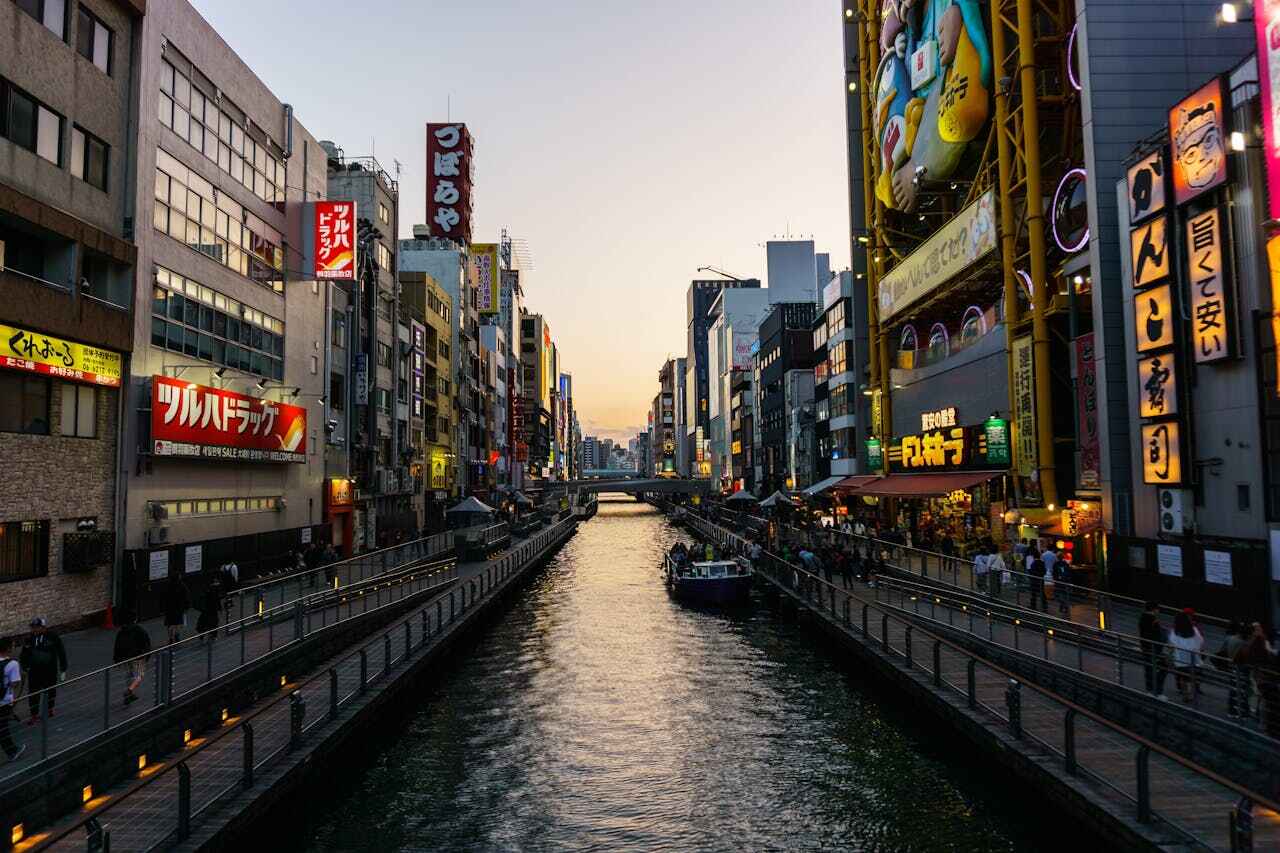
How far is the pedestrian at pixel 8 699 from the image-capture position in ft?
42.5

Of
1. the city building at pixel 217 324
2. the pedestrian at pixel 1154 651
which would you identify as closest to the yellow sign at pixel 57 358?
the city building at pixel 217 324

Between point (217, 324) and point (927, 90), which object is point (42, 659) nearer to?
point (217, 324)

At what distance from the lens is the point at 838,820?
1584 cm

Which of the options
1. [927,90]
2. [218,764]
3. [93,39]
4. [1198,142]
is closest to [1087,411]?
[1198,142]

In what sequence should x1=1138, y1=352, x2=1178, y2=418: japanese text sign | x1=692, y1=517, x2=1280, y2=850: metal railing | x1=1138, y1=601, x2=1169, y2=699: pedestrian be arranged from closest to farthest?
x1=692, y1=517, x2=1280, y2=850: metal railing → x1=1138, y1=601, x2=1169, y2=699: pedestrian → x1=1138, y1=352, x2=1178, y2=418: japanese text sign

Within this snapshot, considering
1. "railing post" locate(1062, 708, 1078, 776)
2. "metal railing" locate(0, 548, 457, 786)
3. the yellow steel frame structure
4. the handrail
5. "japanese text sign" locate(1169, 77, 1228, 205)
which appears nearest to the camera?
the handrail

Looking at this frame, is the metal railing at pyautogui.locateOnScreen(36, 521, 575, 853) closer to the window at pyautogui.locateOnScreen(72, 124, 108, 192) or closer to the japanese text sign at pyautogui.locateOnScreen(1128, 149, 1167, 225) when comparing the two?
the window at pyautogui.locateOnScreen(72, 124, 108, 192)

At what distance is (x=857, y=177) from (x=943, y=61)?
2484 centimetres

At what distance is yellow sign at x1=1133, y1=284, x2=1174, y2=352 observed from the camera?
2577 centimetres

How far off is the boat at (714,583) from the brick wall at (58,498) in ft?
81.6

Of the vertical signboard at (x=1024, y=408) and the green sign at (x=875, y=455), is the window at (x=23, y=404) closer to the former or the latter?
the vertical signboard at (x=1024, y=408)

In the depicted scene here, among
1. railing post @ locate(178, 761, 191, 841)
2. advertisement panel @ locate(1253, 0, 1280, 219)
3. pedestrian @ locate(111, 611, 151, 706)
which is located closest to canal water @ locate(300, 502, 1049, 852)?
railing post @ locate(178, 761, 191, 841)

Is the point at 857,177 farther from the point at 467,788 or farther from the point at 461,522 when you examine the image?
the point at 467,788

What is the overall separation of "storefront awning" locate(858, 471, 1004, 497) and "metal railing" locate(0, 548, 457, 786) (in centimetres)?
2768
